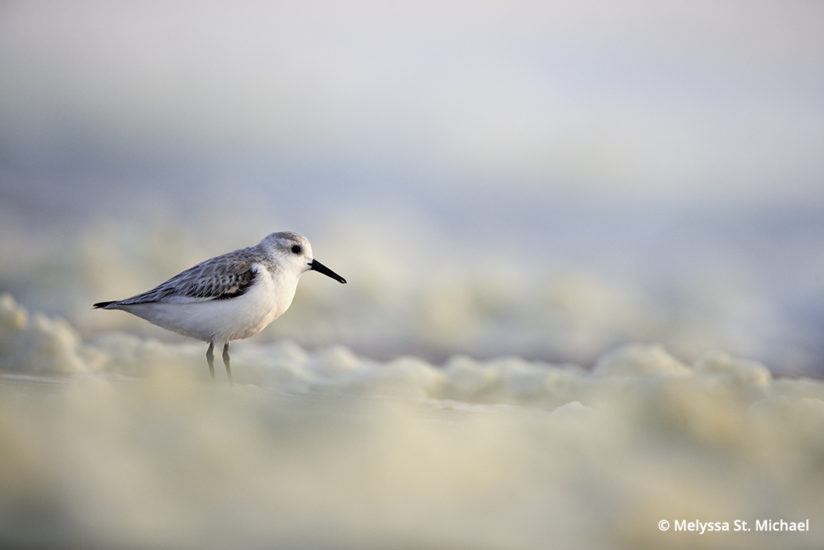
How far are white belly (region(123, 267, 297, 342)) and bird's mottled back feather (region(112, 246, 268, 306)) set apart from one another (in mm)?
14

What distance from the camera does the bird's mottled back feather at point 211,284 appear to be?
2320 mm

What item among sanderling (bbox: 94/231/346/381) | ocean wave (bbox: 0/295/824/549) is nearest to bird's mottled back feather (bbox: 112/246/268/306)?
sanderling (bbox: 94/231/346/381)

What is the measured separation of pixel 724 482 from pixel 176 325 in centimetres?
149

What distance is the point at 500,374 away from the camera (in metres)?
2.79

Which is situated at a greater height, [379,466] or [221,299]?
[221,299]

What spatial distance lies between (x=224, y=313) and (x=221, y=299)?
42 mm

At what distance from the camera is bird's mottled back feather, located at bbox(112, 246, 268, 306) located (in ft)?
7.61

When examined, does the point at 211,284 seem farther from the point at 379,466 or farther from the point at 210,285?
the point at 379,466

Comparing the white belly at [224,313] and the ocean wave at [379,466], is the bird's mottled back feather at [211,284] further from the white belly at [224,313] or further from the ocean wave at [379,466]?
the ocean wave at [379,466]

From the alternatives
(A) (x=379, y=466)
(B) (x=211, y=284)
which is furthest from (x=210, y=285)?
(A) (x=379, y=466)

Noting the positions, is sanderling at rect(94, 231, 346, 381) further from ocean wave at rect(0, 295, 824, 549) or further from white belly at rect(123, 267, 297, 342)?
ocean wave at rect(0, 295, 824, 549)

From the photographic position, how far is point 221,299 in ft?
7.60

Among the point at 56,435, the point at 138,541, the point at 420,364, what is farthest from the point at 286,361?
the point at 138,541

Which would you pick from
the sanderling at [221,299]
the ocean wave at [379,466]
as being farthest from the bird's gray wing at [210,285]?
the ocean wave at [379,466]
